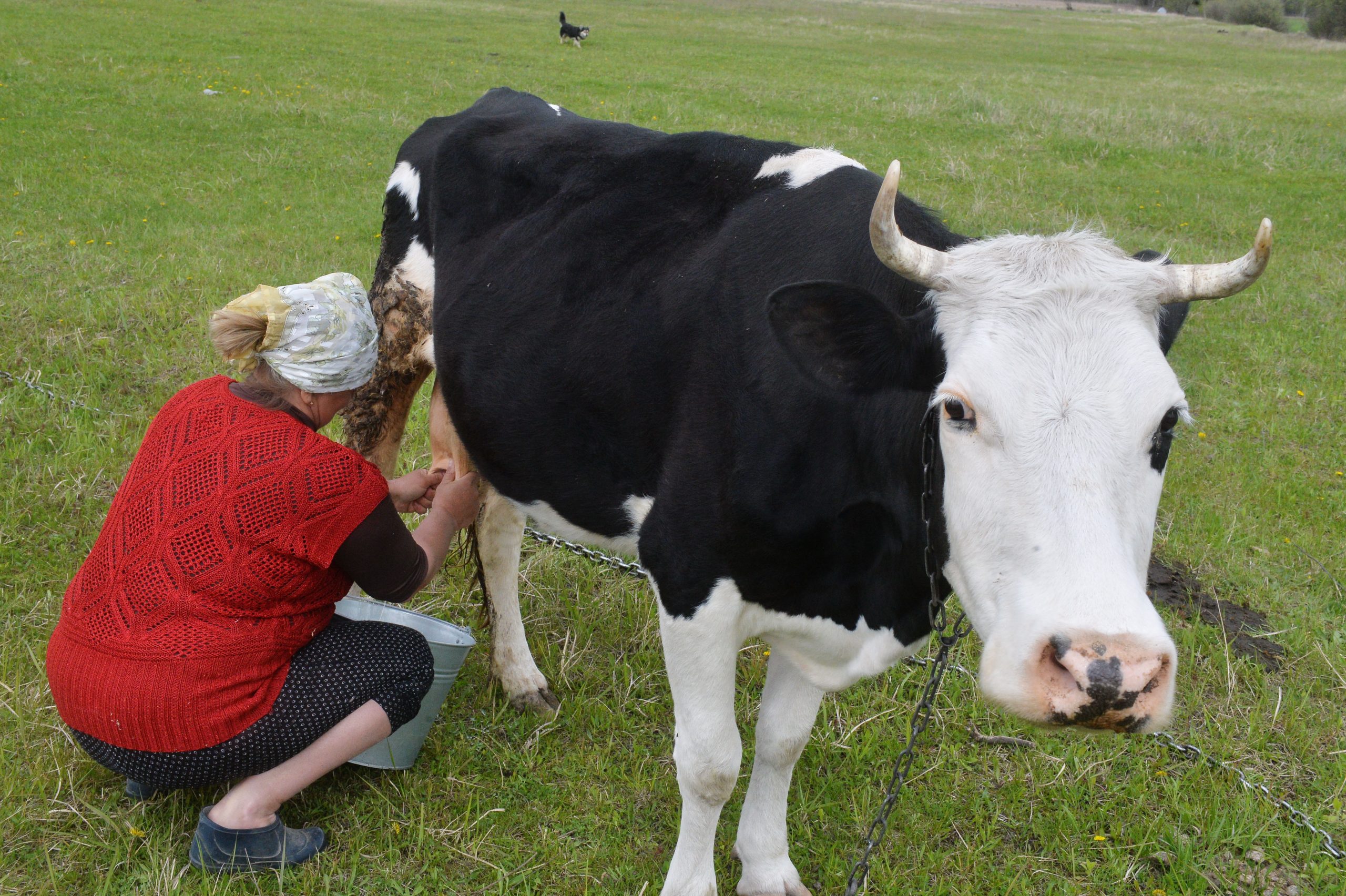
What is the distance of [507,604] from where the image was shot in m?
4.19

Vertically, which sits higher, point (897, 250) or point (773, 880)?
point (897, 250)

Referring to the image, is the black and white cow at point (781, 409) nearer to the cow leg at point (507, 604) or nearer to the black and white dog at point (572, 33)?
the cow leg at point (507, 604)

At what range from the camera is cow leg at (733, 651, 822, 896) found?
3.21 meters

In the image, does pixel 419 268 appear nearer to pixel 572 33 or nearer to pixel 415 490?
pixel 415 490

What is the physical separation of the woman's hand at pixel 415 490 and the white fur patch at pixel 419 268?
2.39ft

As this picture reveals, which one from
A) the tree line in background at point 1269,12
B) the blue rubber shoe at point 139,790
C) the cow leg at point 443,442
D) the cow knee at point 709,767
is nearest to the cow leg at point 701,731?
the cow knee at point 709,767

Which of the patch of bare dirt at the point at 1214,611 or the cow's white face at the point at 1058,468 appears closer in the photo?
the cow's white face at the point at 1058,468

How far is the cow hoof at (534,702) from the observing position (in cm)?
402

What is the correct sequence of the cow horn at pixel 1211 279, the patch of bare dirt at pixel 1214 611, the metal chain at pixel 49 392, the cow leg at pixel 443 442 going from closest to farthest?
the cow horn at pixel 1211 279
the cow leg at pixel 443 442
the patch of bare dirt at pixel 1214 611
the metal chain at pixel 49 392

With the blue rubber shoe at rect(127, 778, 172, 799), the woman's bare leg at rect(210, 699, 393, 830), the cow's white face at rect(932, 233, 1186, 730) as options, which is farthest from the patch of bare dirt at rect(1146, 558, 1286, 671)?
the blue rubber shoe at rect(127, 778, 172, 799)

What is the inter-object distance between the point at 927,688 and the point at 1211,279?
46.3 inches

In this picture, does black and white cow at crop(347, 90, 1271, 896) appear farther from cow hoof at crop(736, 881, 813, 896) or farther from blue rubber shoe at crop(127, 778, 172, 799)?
blue rubber shoe at crop(127, 778, 172, 799)

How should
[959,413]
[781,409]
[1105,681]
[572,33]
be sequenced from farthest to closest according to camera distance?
[572,33] < [781,409] < [959,413] < [1105,681]

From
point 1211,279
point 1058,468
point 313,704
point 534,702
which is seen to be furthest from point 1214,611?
point 313,704
